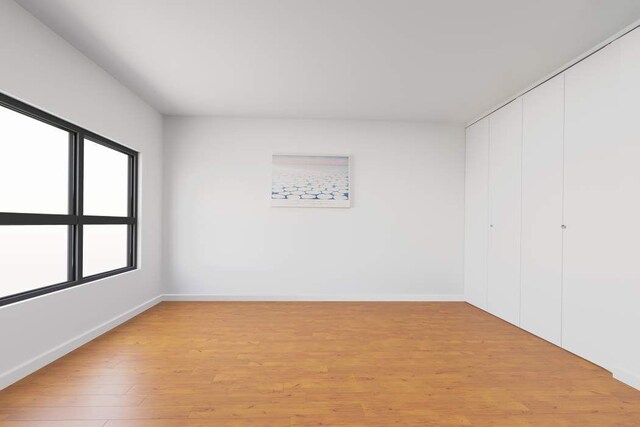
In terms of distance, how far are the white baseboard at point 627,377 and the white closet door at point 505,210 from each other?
1.34 metres

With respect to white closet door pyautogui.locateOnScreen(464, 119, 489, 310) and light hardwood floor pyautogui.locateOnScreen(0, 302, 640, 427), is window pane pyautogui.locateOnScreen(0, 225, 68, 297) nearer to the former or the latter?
light hardwood floor pyautogui.locateOnScreen(0, 302, 640, 427)

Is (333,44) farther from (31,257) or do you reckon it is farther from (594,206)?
(31,257)

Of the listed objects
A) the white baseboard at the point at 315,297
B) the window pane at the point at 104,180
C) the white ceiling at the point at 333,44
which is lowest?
the white baseboard at the point at 315,297

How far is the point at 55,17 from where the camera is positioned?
274 centimetres

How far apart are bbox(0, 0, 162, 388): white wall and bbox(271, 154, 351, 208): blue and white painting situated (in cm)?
183

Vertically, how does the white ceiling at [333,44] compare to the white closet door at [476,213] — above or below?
above

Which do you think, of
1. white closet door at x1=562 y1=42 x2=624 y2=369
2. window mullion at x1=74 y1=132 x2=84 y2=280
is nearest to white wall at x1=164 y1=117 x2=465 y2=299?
window mullion at x1=74 y1=132 x2=84 y2=280

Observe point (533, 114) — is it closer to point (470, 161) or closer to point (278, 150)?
point (470, 161)

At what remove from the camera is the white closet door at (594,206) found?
9.30ft

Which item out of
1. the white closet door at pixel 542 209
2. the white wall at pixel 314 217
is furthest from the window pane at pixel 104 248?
the white closet door at pixel 542 209

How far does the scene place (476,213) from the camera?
17.0ft

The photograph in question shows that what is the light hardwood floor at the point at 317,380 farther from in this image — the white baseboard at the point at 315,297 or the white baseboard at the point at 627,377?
the white baseboard at the point at 315,297

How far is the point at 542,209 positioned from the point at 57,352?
4.76 meters

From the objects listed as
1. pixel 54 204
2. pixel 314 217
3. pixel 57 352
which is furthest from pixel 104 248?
pixel 314 217
